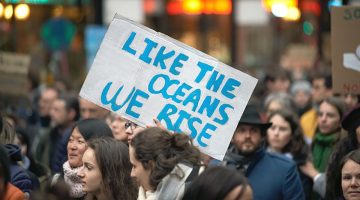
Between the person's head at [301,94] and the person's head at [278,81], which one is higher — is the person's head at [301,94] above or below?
above

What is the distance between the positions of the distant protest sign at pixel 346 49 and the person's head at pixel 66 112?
3947 mm

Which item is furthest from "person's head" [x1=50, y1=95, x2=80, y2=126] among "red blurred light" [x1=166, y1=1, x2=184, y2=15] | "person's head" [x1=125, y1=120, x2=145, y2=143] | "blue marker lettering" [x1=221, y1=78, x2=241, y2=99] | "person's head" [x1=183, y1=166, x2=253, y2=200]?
"red blurred light" [x1=166, y1=1, x2=184, y2=15]

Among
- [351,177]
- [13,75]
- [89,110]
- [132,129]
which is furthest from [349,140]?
[13,75]

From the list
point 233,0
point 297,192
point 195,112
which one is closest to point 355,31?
point 297,192

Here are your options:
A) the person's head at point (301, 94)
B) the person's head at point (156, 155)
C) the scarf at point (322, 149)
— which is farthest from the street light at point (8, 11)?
the person's head at point (156, 155)

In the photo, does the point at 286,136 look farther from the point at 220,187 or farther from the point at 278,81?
the point at 278,81

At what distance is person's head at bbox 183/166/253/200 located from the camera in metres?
5.04

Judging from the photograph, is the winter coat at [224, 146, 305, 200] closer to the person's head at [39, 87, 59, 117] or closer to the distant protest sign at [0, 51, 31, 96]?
the distant protest sign at [0, 51, 31, 96]

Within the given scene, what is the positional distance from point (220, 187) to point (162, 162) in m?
0.97

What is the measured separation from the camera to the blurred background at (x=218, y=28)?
894 inches

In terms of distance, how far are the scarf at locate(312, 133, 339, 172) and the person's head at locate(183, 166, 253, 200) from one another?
492 centimetres

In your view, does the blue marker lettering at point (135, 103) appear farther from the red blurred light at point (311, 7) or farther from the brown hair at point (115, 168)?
the red blurred light at point (311, 7)

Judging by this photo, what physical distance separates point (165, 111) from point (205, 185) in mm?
2122

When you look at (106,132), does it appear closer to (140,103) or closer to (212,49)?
(140,103)
